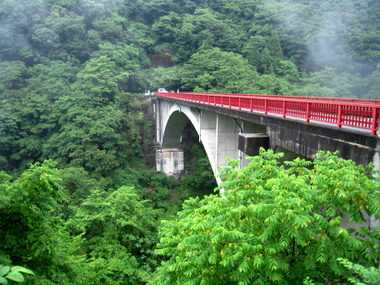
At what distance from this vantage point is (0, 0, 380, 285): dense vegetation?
186 inches

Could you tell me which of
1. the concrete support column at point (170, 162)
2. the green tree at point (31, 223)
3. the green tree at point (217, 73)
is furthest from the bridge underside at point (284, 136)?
the green tree at point (217, 73)

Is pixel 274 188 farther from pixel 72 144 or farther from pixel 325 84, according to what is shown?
pixel 325 84

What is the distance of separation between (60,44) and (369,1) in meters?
53.7

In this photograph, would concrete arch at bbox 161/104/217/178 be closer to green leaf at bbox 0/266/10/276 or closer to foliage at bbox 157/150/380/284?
foliage at bbox 157/150/380/284

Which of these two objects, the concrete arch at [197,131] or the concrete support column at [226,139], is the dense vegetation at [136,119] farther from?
the concrete support column at [226,139]

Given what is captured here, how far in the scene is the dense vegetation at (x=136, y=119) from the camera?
4.73 metres

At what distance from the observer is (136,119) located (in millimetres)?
36844

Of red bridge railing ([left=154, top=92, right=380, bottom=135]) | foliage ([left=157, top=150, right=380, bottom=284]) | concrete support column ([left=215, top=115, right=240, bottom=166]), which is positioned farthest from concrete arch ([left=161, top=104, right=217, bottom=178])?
foliage ([left=157, top=150, right=380, bottom=284])

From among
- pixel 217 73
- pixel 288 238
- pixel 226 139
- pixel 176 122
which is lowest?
pixel 176 122

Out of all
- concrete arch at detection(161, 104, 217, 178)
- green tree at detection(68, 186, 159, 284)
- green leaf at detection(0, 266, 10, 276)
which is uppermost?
green leaf at detection(0, 266, 10, 276)

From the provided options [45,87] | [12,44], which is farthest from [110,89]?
[12,44]

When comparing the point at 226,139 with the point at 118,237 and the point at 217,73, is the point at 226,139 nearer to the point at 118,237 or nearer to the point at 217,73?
the point at 118,237

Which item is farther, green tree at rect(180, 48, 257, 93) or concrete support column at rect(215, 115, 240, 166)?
green tree at rect(180, 48, 257, 93)

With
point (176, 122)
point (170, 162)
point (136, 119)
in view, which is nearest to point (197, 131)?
point (176, 122)
